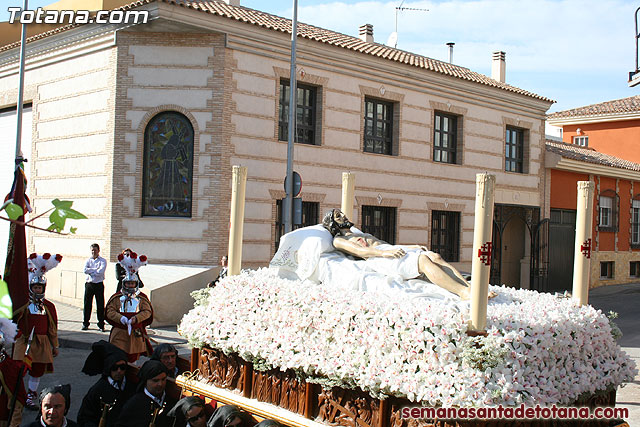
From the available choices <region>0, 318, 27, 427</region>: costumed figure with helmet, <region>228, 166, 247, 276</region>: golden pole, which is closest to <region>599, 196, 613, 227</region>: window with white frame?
<region>228, 166, 247, 276</region>: golden pole

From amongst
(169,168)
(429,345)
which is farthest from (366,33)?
(429,345)

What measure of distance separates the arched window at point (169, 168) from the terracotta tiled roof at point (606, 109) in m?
20.4

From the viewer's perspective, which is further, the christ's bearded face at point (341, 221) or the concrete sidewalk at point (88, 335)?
the concrete sidewalk at point (88, 335)

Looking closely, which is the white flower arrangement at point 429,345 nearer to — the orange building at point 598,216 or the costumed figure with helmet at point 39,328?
the costumed figure with helmet at point 39,328

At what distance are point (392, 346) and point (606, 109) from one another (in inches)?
1094

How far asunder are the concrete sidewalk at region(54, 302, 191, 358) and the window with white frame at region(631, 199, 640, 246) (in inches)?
764

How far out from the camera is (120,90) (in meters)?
14.0

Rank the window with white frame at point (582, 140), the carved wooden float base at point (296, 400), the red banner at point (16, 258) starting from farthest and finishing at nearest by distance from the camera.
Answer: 1. the window with white frame at point (582, 140)
2. the carved wooden float base at point (296, 400)
3. the red banner at point (16, 258)

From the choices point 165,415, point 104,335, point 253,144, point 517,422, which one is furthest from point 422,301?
point 253,144

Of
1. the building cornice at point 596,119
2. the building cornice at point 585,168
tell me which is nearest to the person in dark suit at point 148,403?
the building cornice at point 585,168

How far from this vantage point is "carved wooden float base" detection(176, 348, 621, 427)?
448cm

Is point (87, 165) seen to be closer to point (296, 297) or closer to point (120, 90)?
point (120, 90)

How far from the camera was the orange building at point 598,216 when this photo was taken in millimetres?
21875

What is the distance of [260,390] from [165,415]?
2.65 feet
